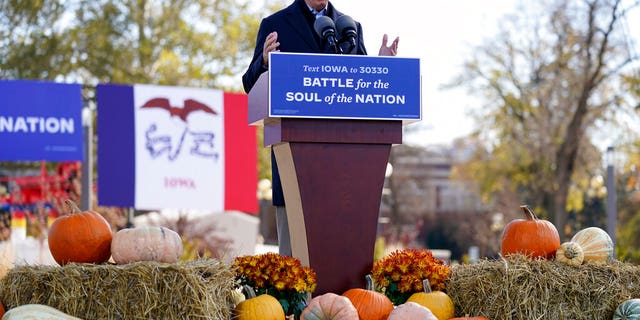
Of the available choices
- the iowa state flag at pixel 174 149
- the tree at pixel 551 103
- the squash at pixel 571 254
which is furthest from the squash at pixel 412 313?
the tree at pixel 551 103

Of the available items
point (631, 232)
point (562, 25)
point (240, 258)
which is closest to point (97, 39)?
point (562, 25)

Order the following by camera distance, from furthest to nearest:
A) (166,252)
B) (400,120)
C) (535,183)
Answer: (535,183) < (400,120) < (166,252)

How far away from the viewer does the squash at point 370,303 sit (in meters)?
4.32

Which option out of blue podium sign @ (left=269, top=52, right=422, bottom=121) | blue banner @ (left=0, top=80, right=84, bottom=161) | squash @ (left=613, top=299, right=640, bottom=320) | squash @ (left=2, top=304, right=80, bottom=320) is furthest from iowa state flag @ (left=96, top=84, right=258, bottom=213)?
squash @ (left=613, top=299, right=640, bottom=320)

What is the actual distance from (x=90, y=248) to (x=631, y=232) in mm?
16698

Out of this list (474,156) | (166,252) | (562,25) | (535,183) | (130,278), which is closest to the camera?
(130,278)

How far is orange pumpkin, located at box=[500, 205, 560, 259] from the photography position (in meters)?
4.62

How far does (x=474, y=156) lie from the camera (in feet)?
95.9

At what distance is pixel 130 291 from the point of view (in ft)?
12.8

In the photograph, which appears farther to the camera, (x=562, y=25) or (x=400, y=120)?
(x=562, y=25)

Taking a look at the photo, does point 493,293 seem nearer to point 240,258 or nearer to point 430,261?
point 430,261

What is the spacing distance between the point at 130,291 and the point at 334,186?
112 cm

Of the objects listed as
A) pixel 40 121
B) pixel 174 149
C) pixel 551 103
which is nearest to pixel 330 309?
pixel 40 121

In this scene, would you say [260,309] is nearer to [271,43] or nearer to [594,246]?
[271,43]
